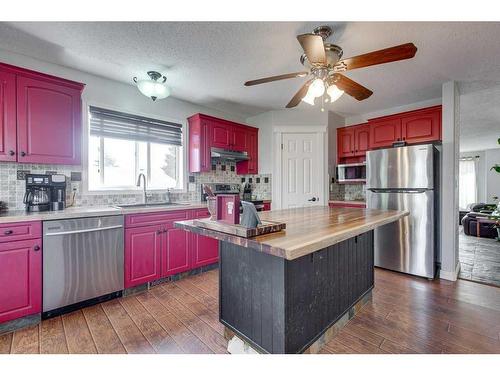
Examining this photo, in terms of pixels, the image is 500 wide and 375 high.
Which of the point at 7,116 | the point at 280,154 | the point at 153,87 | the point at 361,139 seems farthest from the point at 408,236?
the point at 7,116

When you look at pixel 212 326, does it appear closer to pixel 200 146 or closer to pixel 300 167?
pixel 200 146

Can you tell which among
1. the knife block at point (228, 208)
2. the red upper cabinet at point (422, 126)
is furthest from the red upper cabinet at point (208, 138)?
the red upper cabinet at point (422, 126)

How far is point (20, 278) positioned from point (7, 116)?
1384 mm

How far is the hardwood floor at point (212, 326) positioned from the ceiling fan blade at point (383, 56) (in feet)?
6.38

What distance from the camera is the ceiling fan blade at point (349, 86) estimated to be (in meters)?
1.81

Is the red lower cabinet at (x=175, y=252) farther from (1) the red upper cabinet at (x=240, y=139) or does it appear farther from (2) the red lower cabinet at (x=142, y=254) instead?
(1) the red upper cabinet at (x=240, y=139)

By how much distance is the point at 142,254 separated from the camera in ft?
8.44

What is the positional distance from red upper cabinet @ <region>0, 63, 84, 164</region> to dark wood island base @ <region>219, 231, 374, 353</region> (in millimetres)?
1963

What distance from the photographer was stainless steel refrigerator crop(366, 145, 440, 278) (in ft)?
9.73

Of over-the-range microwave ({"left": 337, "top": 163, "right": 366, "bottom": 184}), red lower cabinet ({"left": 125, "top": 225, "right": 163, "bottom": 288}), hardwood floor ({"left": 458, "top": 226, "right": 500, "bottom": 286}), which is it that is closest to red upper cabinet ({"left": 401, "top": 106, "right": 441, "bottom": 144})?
over-the-range microwave ({"left": 337, "top": 163, "right": 366, "bottom": 184})

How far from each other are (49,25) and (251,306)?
2.57 m

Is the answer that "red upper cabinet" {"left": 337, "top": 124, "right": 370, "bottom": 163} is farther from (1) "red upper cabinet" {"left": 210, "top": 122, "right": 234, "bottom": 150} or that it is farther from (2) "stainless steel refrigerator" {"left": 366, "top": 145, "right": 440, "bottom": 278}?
(1) "red upper cabinet" {"left": 210, "top": 122, "right": 234, "bottom": 150}
